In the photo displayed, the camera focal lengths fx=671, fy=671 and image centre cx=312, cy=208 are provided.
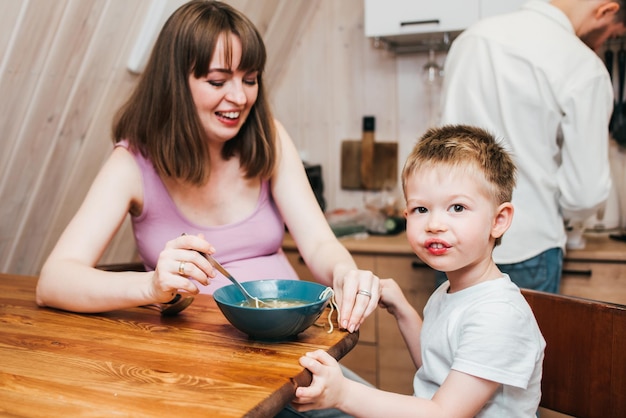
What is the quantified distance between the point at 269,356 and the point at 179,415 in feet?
0.80

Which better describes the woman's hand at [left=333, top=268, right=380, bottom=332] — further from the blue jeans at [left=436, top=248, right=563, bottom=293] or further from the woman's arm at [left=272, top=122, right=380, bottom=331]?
the blue jeans at [left=436, top=248, right=563, bottom=293]

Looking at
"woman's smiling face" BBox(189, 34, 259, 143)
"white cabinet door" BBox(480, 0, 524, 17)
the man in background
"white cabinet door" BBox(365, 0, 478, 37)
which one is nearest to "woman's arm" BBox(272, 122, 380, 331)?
"woman's smiling face" BBox(189, 34, 259, 143)

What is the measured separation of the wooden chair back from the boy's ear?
0.23 m

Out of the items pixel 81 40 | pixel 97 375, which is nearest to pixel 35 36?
pixel 81 40

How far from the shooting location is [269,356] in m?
1.09

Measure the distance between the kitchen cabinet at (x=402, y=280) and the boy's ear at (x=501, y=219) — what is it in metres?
1.37

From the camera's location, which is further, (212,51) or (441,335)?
(212,51)

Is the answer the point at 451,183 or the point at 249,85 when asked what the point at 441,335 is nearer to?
the point at 451,183

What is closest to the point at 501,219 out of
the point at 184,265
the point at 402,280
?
the point at 184,265

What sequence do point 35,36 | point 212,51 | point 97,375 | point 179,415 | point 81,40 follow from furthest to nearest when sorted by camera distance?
point 81,40 < point 35,36 < point 212,51 < point 97,375 < point 179,415

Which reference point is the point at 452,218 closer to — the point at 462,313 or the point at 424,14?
the point at 462,313

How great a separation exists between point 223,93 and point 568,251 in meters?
1.48

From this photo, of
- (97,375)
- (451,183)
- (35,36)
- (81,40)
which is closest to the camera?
(97,375)

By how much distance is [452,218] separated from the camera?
3.77ft
